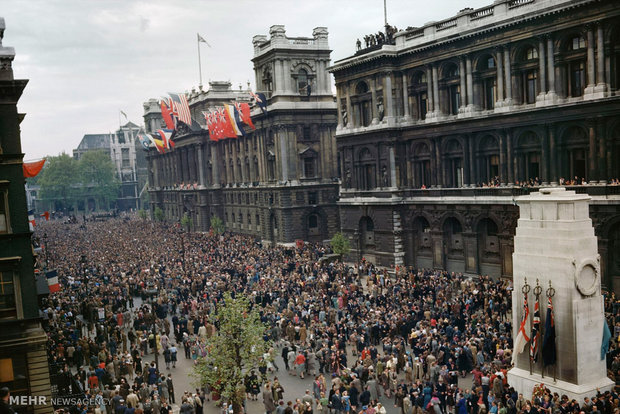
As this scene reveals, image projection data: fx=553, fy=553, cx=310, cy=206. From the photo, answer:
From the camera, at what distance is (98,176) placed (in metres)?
145

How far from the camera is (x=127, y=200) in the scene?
158 meters

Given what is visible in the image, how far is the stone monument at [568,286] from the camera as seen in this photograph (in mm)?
17891

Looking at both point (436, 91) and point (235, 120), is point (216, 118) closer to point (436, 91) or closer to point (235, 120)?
point (235, 120)

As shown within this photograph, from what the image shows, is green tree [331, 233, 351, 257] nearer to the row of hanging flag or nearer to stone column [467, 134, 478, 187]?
stone column [467, 134, 478, 187]

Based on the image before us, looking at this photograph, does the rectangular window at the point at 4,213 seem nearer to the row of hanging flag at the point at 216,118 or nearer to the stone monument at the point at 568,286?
the stone monument at the point at 568,286

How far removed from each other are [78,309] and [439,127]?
100.0 ft

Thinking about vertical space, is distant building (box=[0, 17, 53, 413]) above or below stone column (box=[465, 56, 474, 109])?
below

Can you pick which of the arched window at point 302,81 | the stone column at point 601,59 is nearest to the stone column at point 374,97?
the arched window at point 302,81

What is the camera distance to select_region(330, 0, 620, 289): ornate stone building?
3328 cm

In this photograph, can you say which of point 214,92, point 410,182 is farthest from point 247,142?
point 410,182

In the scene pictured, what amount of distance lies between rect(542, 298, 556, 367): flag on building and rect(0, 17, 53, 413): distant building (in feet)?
59.7

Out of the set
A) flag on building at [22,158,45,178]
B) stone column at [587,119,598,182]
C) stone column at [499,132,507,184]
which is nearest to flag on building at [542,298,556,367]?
stone column at [587,119,598,182]

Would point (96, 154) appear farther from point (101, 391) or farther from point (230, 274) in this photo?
point (101, 391)

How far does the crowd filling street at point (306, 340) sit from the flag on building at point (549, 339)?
4.19 feet
